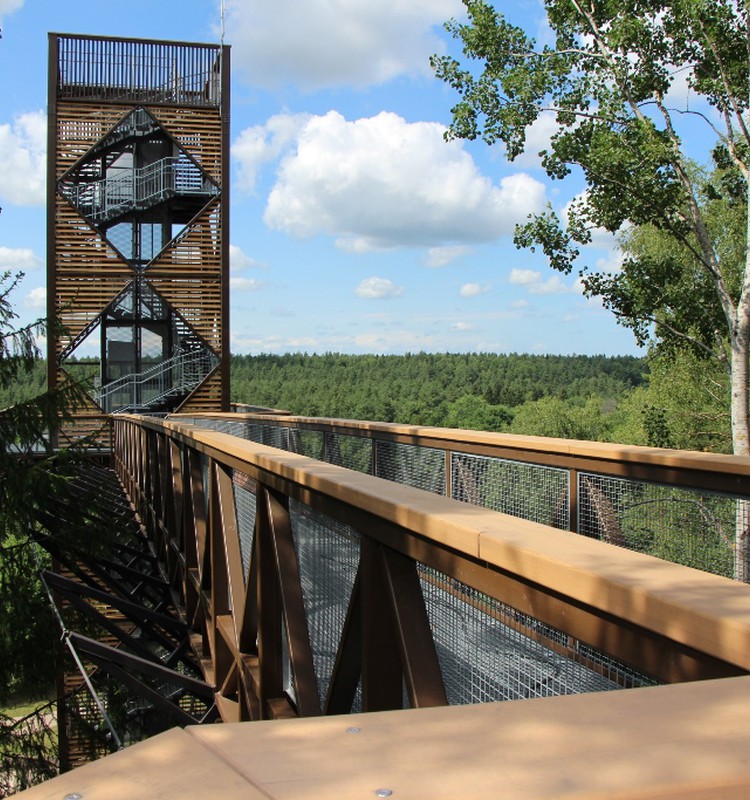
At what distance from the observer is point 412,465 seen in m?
7.94

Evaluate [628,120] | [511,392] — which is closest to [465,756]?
[628,120]

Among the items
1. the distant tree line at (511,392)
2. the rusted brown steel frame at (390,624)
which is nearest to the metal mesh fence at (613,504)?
the rusted brown steel frame at (390,624)

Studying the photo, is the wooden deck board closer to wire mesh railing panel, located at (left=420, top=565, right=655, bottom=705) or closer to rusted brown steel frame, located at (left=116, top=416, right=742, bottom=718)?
rusted brown steel frame, located at (left=116, top=416, right=742, bottom=718)

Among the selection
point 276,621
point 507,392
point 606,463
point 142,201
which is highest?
point 142,201

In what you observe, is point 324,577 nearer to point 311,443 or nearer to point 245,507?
point 245,507

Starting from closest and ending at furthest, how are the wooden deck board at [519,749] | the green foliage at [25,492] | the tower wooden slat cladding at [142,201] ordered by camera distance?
the wooden deck board at [519,749]
the green foliage at [25,492]
the tower wooden slat cladding at [142,201]

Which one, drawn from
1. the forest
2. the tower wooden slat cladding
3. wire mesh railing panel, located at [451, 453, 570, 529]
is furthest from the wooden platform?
the tower wooden slat cladding

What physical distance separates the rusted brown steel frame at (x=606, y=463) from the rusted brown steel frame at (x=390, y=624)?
7.26ft

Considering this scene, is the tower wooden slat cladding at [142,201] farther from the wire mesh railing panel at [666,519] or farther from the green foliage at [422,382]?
the green foliage at [422,382]

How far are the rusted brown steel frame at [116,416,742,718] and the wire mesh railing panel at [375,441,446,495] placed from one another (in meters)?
3.13

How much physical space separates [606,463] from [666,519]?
1.72ft

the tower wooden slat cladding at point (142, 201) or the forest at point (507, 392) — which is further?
the forest at point (507, 392)

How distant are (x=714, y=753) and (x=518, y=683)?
1.55m

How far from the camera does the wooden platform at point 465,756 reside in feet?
2.72
